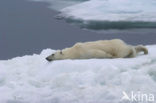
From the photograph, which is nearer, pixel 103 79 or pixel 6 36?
pixel 103 79

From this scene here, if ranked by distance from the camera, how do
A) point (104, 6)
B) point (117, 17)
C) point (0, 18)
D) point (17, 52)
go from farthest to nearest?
point (0, 18)
point (104, 6)
point (117, 17)
point (17, 52)

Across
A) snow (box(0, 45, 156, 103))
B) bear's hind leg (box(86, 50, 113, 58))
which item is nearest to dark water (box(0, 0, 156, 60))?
bear's hind leg (box(86, 50, 113, 58))

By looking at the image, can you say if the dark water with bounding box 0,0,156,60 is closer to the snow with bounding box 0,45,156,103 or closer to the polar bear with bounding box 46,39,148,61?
the polar bear with bounding box 46,39,148,61

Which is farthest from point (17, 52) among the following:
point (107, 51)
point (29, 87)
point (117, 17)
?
point (29, 87)

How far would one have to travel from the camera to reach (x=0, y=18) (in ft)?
48.7

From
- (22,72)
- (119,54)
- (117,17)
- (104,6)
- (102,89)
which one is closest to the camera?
(102,89)

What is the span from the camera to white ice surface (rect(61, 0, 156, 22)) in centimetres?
1277

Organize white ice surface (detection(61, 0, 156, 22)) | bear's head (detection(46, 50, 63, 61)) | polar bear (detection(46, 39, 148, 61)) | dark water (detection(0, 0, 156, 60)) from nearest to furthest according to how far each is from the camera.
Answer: bear's head (detection(46, 50, 63, 61)) < polar bear (detection(46, 39, 148, 61)) < dark water (detection(0, 0, 156, 60)) < white ice surface (detection(61, 0, 156, 22))

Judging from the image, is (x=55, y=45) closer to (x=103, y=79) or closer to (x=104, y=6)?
(x=104, y=6)

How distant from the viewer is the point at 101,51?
674cm

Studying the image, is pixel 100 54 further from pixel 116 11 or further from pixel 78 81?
pixel 116 11

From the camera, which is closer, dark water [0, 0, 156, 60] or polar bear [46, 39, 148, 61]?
polar bear [46, 39, 148, 61]

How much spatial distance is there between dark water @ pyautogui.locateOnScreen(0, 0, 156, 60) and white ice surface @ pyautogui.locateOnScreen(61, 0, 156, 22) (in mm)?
590

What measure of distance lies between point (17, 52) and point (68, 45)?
1365mm
